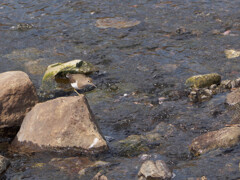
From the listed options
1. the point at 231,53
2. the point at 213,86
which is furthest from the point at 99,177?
the point at 231,53

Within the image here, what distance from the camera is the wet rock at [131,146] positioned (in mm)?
6941

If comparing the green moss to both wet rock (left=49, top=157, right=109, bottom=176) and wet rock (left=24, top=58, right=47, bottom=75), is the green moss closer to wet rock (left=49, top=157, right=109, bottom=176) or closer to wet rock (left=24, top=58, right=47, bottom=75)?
wet rock (left=24, top=58, right=47, bottom=75)

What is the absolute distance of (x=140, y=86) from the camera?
32.0 ft

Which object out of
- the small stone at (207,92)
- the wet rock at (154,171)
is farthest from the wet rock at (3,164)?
the small stone at (207,92)

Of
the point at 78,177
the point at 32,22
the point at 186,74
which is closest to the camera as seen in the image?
the point at 78,177

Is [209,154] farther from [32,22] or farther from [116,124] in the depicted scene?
[32,22]

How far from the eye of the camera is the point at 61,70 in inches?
411

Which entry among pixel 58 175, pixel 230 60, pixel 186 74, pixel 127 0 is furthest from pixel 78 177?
pixel 127 0

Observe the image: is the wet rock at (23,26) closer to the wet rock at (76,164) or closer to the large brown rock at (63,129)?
the large brown rock at (63,129)

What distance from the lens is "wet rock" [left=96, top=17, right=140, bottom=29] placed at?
43.8ft

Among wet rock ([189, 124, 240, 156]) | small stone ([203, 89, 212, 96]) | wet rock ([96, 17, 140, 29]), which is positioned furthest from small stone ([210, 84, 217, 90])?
wet rock ([96, 17, 140, 29])

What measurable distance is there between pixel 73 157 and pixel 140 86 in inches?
132

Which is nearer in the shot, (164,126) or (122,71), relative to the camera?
(164,126)

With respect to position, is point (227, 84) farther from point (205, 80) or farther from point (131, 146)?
point (131, 146)
